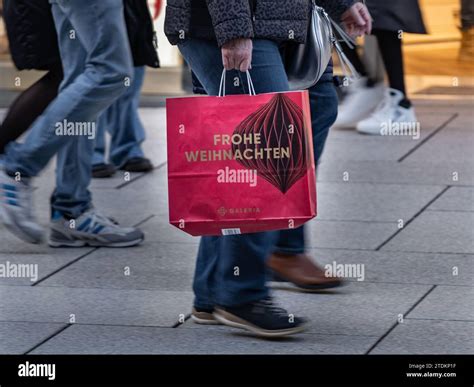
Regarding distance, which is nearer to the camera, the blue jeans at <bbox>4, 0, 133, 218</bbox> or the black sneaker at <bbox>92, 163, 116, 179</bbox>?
the blue jeans at <bbox>4, 0, 133, 218</bbox>

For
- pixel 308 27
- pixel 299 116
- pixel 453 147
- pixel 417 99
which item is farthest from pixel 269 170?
pixel 417 99

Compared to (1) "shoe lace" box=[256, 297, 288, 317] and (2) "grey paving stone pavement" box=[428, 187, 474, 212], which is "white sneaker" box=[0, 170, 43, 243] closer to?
(1) "shoe lace" box=[256, 297, 288, 317]

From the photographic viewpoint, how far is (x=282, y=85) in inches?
159

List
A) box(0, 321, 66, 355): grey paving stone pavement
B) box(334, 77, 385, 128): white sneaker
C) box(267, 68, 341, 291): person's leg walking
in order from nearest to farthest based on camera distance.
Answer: box(0, 321, 66, 355): grey paving stone pavement
box(267, 68, 341, 291): person's leg walking
box(334, 77, 385, 128): white sneaker

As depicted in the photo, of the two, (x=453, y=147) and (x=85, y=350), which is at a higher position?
(x=453, y=147)

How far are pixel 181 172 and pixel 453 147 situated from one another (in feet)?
12.5

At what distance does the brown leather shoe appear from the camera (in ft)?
15.5

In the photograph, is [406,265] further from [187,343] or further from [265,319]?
[187,343]

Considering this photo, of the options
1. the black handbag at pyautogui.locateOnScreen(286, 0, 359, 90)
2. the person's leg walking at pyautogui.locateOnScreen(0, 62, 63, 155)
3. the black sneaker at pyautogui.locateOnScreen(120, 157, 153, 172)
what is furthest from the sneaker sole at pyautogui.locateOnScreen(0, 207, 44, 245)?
the black sneaker at pyautogui.locateOnScreen(120, 157, 153, 172)

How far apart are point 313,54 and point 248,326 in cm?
94

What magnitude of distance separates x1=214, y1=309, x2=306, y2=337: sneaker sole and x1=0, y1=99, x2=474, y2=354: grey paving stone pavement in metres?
0.03
